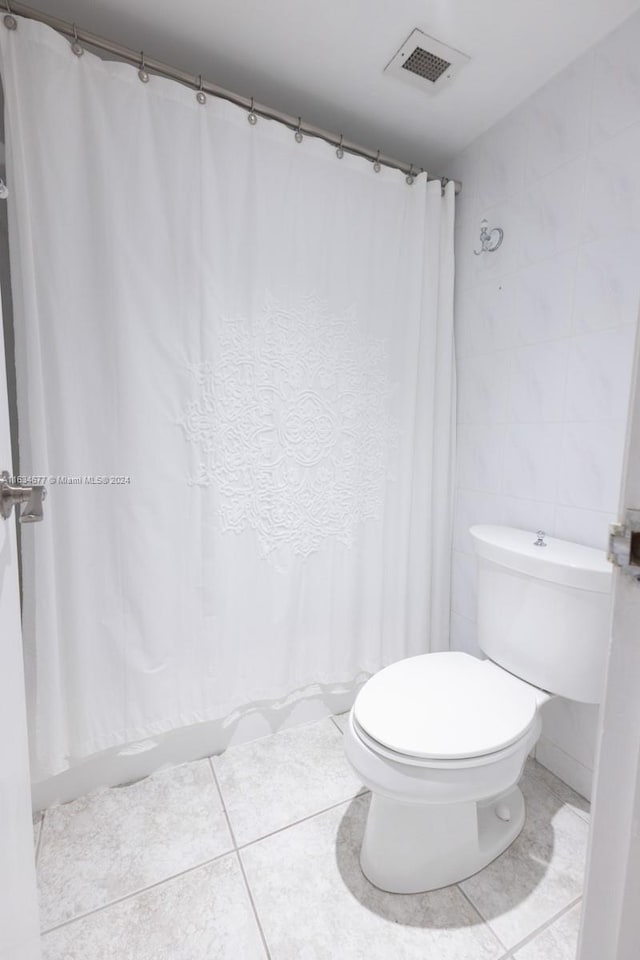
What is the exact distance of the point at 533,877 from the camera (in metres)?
1.03

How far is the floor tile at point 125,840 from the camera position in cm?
99

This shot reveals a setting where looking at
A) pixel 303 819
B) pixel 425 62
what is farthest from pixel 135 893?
pixel 425 62

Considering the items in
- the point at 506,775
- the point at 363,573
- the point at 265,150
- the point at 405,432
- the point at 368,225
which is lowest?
the point at 506,775

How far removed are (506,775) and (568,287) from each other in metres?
1.27

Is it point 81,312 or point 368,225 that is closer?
point 81,312

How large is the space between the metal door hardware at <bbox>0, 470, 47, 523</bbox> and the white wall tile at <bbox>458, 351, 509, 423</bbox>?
4.40 feet

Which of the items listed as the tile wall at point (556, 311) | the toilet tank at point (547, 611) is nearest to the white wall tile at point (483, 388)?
the tile wall at point (556, 311)

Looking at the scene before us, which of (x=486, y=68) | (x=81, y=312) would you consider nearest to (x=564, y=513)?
(x=486, y=68)

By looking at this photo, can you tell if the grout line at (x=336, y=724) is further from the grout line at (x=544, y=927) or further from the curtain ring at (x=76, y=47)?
the curtain ring at (x=76, y=47)

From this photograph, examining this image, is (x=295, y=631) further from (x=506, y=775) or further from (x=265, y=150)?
(x=265, y=150)

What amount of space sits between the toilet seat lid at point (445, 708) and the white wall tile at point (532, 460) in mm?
555

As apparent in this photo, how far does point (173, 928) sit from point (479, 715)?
80cm

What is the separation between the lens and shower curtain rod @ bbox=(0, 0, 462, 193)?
38.1 inches

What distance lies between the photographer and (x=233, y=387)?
1.25 meters
